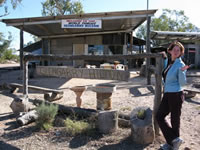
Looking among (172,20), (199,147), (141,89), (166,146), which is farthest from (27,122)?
(172,20)

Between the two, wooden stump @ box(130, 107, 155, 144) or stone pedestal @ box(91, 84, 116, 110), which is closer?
wooden stump @ box(130, 107, 155, 144)

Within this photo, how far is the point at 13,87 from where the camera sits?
6.82 meters

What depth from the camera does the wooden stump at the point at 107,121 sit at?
308cm

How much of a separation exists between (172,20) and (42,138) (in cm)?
4255

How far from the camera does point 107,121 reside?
3.08 m

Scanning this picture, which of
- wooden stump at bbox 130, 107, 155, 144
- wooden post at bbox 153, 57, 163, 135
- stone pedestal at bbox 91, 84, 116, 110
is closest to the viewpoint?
wooden stump at bbox 130, 107, 155, 144

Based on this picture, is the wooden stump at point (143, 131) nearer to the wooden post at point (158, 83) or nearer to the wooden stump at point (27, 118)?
the wooden post at point (158, 83)

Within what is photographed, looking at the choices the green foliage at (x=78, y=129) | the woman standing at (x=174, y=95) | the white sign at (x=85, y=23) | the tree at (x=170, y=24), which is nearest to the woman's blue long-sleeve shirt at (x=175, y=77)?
the woman standing at (x=174, y=95)

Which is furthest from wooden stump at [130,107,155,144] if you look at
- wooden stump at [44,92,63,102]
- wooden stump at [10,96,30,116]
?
wooden stump at [44,92,63,102]

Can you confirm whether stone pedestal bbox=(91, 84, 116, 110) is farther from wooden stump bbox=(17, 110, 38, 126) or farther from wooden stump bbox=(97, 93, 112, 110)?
wooden stump bbox=(17, 110, 38, 126)

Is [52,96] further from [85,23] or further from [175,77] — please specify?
[85,23]

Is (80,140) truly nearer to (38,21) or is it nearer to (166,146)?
(166,146)

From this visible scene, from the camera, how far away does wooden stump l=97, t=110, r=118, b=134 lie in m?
3.08

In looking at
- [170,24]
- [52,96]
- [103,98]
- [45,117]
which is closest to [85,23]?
[52,96]
